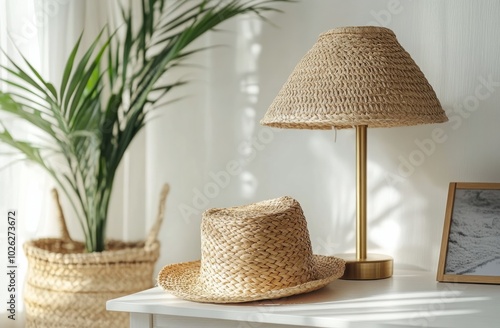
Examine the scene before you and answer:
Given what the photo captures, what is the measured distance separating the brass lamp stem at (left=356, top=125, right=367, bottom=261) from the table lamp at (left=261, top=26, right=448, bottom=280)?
0.17m

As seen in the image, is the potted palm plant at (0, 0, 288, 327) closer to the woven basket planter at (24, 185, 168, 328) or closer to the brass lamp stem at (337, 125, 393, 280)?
the woven basket planter at (24, 185, 168, 328)

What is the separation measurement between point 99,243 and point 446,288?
839mm

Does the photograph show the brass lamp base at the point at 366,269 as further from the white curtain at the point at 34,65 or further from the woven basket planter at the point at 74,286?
the white curtain at the point at 34,65

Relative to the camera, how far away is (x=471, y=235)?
151 centimetres

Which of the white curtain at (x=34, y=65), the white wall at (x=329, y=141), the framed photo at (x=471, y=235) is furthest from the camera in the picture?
the white curtain at (x=34, y=65)

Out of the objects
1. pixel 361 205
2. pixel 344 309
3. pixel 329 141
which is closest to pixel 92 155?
pixel 329 141

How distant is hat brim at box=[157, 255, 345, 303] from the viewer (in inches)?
49.8

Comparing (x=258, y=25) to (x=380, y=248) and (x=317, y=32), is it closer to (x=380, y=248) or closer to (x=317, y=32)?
(x=317, y=32)

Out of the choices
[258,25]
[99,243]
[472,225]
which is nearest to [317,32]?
[258,25]

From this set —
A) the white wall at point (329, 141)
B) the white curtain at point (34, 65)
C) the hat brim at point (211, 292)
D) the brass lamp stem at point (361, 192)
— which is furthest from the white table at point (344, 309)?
the white curtain at point (34, 65)

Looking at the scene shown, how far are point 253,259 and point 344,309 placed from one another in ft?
0.61

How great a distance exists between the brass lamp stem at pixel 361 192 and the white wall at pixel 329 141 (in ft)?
0.56

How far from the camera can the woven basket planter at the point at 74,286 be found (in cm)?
170

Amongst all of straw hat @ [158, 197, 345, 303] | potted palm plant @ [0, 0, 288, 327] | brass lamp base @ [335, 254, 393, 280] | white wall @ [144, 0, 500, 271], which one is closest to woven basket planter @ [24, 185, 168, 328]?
potted palm plant @ [0, 0, 288, 327]
